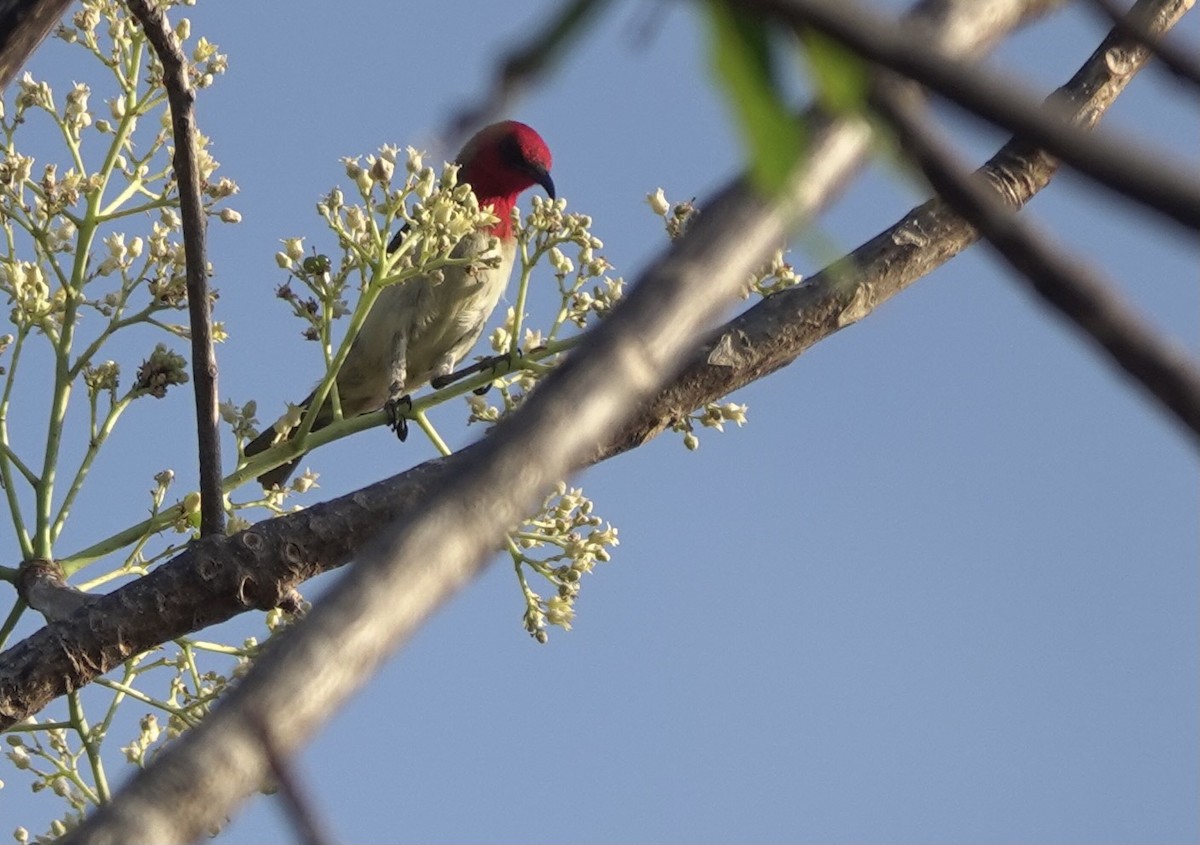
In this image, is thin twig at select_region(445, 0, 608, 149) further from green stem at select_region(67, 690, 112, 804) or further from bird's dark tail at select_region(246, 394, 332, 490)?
bird's dark tail at select_region(246, 394, 332, 490)

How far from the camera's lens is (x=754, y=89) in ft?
2.15

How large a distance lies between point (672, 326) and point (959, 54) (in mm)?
198

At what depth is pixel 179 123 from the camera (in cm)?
310

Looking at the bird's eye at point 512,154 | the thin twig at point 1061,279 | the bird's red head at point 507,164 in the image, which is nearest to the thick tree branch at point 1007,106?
the thin twig at point 1061,279

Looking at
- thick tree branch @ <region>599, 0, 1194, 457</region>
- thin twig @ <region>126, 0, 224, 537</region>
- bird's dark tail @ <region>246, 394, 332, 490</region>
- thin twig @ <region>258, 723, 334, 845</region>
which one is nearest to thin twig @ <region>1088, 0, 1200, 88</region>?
thin twig @ <region>258, 723, 334, 845</region>

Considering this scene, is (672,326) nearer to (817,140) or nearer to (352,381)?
(817,140)

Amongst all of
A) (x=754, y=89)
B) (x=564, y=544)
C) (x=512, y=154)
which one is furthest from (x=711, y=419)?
(x=512, y=154)

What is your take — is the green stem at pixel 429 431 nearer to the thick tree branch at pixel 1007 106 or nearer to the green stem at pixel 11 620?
the green stem at pixel 11 620

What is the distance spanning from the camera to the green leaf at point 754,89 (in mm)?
649

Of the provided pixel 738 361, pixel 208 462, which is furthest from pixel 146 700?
pixel 738 361

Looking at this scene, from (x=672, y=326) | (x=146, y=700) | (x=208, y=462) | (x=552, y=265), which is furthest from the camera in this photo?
(x=552, y=265)

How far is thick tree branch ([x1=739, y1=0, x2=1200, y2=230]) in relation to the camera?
1.61ft

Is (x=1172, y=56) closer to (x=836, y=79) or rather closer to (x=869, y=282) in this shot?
(x=836, y=79)

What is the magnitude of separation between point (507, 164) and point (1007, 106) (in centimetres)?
860
